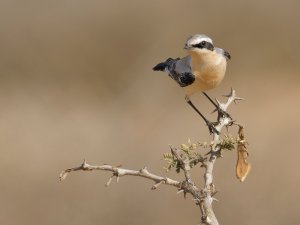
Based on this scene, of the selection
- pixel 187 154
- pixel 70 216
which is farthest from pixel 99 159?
pixel 187 154

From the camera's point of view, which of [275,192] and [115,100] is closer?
[275,192]

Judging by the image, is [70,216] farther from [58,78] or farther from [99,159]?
[58,78]

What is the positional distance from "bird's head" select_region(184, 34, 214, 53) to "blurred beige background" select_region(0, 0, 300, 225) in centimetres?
672

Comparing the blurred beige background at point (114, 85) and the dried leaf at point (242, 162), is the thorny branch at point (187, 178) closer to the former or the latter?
the dried leaf at point (242, 162)

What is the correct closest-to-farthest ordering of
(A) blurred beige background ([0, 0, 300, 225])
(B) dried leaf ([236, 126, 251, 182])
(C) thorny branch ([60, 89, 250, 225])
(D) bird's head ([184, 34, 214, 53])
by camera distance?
1. (C) thorny branch ([60, 89, 250, 225])
2. (B) dried leaf ([236, 126, 251, 182])
3. (D) bird's head ([184, 34, 214, 53])
4. (A) blurred beige background ([0, 0, 300, 225])

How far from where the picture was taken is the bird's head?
11.2 feet

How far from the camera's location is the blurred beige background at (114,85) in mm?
10719

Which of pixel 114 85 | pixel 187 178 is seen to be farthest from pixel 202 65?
pixel 114 85

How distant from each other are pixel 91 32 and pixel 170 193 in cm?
289

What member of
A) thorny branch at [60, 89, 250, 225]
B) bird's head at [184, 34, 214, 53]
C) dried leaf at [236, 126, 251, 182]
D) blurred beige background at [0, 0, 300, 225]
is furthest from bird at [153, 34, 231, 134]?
blurred beige background at [0, 0, 300, 225]

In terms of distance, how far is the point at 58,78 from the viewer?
39.6ft

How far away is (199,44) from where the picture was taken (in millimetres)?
3461

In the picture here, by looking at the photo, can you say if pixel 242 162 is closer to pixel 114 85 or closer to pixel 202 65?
pixel 202 65

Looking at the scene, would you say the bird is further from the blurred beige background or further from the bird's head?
the blurred beige background
